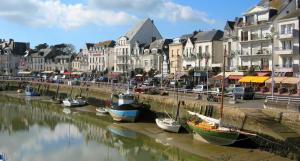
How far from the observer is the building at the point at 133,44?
254 feet

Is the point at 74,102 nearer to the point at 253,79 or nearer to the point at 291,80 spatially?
the point at 253,79

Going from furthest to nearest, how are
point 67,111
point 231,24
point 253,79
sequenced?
point 231,24, point 67,111, point 253,79

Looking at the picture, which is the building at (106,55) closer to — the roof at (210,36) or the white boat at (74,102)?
the roof at (210,36)

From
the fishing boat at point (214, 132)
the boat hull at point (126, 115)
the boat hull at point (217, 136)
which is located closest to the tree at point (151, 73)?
the boat hull at point (126, 115)

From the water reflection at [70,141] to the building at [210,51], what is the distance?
71.6 feet

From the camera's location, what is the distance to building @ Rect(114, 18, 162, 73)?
7750cm

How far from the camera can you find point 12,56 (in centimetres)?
12850

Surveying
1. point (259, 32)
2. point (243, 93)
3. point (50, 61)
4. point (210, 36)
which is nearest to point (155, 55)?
point (210, 36)

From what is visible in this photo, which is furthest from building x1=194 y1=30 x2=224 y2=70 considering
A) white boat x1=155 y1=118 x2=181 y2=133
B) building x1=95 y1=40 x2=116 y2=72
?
building x1=95 y1=40 x2=116 y2=72

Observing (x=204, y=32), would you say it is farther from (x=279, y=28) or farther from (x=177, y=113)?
(x=177, y=113)

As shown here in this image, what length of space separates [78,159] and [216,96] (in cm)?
1481

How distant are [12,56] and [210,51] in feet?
290

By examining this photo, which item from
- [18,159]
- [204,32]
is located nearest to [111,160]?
[18,159]

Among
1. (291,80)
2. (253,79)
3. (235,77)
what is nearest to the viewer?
(291,80)
